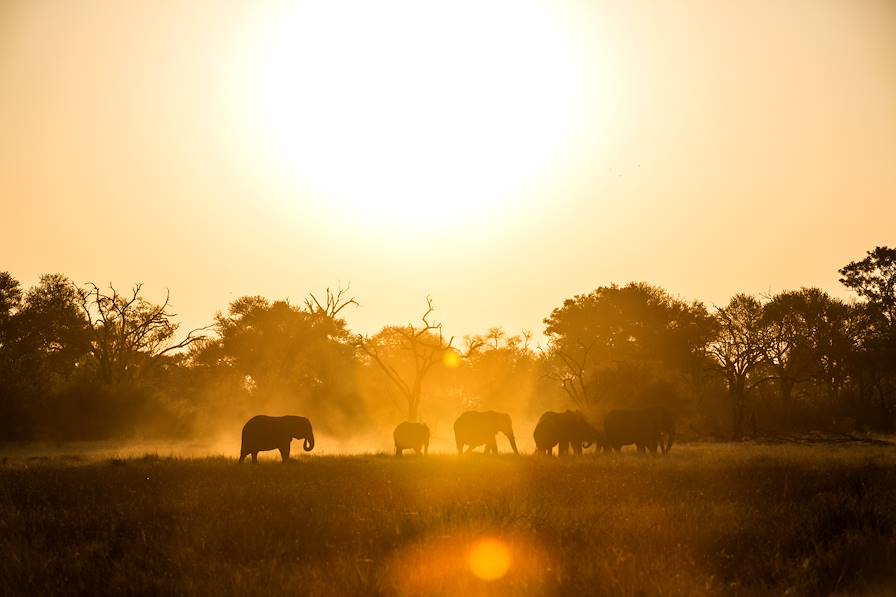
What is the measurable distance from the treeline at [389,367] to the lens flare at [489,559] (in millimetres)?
32398

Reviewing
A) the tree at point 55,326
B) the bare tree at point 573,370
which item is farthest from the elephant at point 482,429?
the tree at point 55,326

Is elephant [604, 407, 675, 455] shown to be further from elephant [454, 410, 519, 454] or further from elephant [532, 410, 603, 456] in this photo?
elephant [454, 410, 519, 454]

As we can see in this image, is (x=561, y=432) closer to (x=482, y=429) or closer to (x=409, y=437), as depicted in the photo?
(x=482, y=429)

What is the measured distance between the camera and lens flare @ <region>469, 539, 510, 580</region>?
741 cm

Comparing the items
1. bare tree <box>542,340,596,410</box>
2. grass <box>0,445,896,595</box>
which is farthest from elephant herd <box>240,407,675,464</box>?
grass <box>0,445,896,595</box>

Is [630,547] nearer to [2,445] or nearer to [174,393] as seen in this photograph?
[2,445]

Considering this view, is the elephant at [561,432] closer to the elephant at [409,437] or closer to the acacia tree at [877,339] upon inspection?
the elephant at [409,437]

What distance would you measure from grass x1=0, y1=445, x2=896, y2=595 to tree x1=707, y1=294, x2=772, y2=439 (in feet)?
89.4

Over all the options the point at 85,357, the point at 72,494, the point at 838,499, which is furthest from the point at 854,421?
the point at 85,357

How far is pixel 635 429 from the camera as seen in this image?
98.6 ft

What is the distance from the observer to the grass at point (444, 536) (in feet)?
23.5

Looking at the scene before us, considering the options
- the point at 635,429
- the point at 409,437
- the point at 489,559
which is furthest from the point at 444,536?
the point at 635,429

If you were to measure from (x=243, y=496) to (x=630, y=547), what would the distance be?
7358 millimetres

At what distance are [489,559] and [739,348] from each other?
41.5 meters
